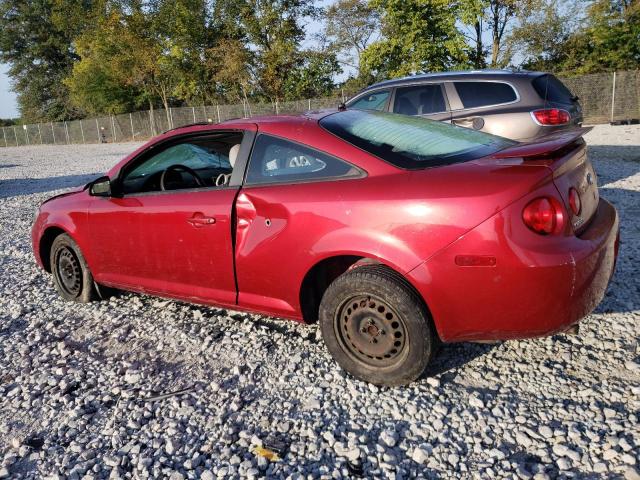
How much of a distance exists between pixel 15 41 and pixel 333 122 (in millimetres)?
65859

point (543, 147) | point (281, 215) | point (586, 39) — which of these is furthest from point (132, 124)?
point (543, 147)

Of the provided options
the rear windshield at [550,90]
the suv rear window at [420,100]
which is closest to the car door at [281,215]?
the suv rear window at [420,100]

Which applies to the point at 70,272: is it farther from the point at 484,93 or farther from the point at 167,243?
the point at 484,93

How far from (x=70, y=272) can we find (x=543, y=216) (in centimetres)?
393

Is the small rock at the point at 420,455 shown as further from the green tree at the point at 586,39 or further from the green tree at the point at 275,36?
the green tree at the point at 275,36

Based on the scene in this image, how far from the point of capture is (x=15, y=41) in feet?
185

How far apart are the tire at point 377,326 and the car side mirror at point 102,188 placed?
2127 millimetres

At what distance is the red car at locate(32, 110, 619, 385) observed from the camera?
7.92 ft

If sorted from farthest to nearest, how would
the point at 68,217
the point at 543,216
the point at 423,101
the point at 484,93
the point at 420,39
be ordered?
the point at 420,39
the point at 423,101
the point at 484,93
the point at 68,217
the point at 543,216

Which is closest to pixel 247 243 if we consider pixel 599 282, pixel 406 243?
pixel 406 243

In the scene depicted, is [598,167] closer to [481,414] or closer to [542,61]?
[481,414]

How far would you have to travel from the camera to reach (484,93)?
7094 mm

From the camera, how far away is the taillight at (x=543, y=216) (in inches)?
93.9

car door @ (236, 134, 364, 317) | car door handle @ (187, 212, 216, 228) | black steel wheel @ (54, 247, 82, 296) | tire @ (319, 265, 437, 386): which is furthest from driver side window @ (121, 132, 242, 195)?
tire @ (319, 265, 437, 386)
